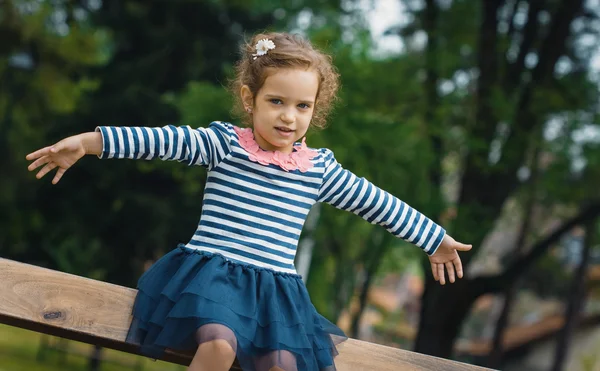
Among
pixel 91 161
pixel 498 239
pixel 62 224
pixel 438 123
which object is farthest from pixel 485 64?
pixel 498 239

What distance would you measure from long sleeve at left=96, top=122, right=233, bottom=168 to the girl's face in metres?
0.13

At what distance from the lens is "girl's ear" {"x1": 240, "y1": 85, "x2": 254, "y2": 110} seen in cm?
293

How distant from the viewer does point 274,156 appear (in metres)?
2.84

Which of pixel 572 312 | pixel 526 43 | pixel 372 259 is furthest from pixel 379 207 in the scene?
pixel 572 312

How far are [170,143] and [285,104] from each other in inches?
15.4

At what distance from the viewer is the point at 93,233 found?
603 inches

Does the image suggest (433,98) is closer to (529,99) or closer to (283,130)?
(529,99)

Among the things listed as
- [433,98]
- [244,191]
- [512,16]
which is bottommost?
[244,191]

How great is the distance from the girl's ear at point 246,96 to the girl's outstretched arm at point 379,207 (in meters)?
0.31

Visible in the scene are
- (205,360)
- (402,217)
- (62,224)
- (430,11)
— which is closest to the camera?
(205,360)

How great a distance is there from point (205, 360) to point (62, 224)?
13.8 metres

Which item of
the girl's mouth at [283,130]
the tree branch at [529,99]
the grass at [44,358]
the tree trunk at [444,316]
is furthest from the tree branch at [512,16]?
the girl's mouth at [283,130]

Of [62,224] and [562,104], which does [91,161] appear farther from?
[562,104]

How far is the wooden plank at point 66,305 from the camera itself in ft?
8.91
